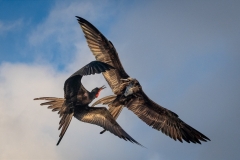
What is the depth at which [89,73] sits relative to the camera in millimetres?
15422

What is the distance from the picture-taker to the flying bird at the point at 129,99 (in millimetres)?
21422

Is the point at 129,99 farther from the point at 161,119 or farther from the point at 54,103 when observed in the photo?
the point at 54,103

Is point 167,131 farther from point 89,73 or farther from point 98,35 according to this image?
point 89,73

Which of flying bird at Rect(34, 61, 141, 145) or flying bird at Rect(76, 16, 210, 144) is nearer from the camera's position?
flying bird at Rect(34, 61, 141, 145)

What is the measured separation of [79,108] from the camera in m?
18.8

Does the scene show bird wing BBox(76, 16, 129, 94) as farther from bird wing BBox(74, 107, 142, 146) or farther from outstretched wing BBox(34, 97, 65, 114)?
outstretched wing BBox(34, 97, 65, 114)

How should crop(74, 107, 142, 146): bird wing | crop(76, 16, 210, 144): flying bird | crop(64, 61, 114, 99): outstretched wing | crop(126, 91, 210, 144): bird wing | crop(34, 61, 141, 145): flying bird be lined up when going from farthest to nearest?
crop(126, 91, 210, 144): bird wing → crop(76, 16, 210, 144): flying bird → crop(74, 107, 142, 146): bird wing → crop(34, 61, 141, 145): flying bird → crop(64, 61, 114, 99): outstretched wing

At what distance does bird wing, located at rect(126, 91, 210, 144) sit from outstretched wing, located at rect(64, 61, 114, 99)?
4408 mm

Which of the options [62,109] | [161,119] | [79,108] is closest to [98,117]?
[79,108]

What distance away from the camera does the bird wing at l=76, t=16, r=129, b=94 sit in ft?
70.5

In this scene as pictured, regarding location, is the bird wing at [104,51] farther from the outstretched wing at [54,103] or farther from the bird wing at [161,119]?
the outstretched wing at [54,103]

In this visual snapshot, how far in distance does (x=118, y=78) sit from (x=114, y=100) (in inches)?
45.2

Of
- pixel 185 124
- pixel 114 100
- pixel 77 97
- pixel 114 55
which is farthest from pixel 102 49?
pixel 185 124

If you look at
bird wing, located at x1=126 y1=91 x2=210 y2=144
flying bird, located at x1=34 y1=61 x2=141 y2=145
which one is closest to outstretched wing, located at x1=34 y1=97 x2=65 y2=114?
flying bird, located at x1=34 y1=61 x2=141 y2=145
